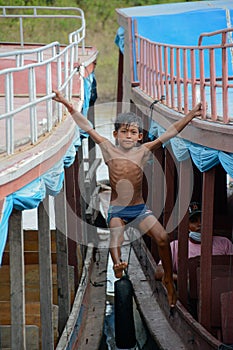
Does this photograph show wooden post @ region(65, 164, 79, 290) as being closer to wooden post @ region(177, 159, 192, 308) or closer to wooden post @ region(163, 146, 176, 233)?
wooden post @ region(163, 146, 176, 233)

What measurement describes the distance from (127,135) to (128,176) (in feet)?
1.35

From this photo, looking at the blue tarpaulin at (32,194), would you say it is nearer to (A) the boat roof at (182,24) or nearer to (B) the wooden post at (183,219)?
(B) the wooden post at (183,219)

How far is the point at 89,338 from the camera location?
27.5 ft

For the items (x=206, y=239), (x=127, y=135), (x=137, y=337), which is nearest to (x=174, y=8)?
(x=137, y=337)

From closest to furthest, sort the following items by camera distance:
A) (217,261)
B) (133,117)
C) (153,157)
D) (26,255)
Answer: (133,117), (217,261), (26,255), (153,157)

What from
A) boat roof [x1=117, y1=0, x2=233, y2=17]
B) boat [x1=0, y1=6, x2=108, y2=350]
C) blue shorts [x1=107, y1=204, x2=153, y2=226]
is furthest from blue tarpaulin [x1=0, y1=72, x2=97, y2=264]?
boat roof [x1=117, y1=0, x2=233, y2=17]

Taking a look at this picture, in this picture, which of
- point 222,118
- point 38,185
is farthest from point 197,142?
point 38,185

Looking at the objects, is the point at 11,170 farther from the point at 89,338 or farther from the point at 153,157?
the point at 153,157

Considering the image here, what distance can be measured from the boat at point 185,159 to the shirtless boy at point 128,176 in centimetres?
46

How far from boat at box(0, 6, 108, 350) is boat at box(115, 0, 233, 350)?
0.68 meters

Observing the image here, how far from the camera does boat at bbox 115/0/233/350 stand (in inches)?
276

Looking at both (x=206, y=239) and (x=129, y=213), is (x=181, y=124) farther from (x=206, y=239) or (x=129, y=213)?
(x=206, y=239)

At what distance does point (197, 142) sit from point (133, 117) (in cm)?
90

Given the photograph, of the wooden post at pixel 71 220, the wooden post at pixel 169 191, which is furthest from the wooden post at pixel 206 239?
the wooden post at pixel 71 220
